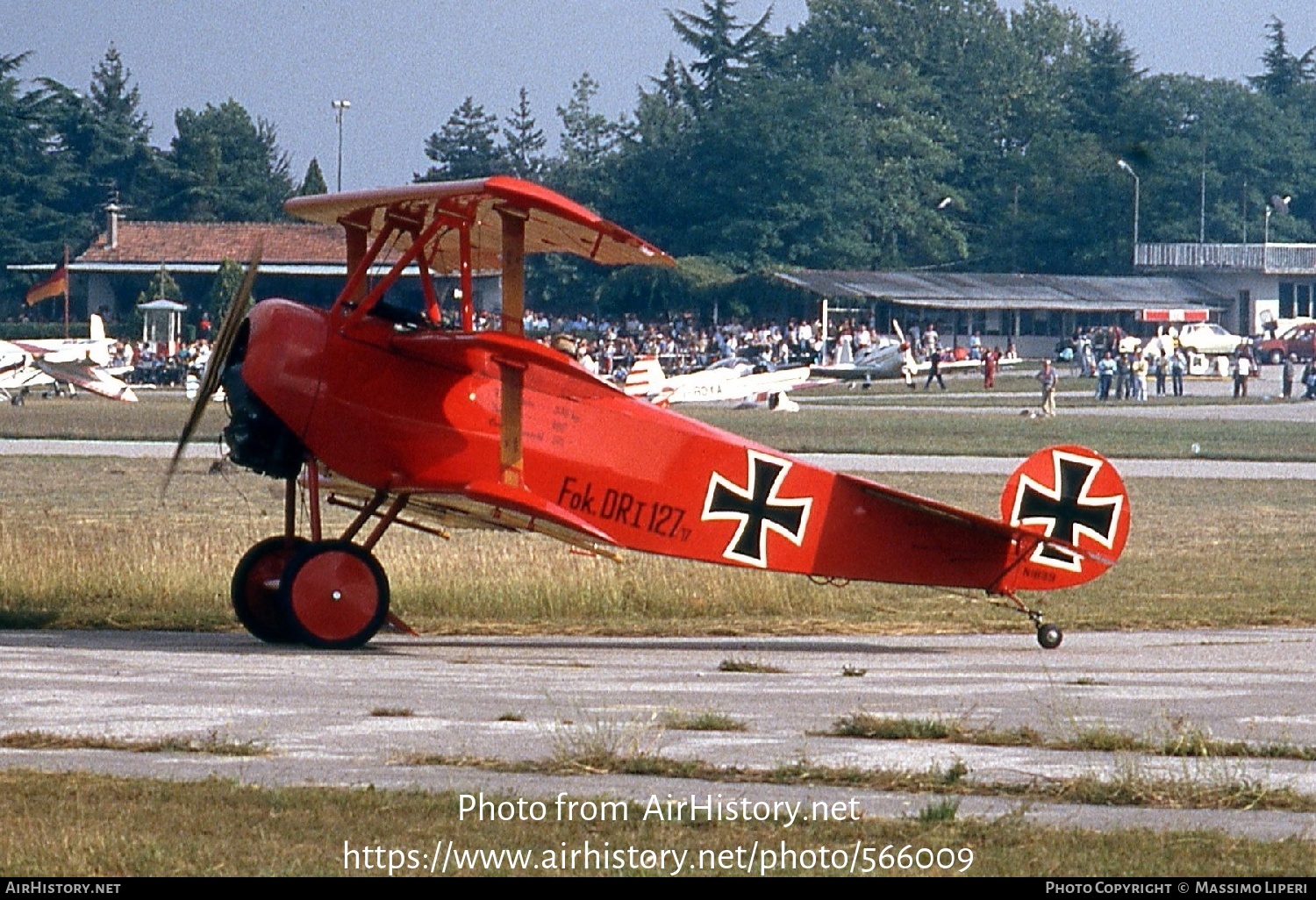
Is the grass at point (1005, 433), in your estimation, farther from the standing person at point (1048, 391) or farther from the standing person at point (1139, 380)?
the standing person at point (1139, 380)

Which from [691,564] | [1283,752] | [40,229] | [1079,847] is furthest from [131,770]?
[40,229]

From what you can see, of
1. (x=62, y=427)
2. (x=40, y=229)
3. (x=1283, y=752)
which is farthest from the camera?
(x=40, y=229)

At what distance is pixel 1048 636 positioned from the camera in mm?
13680

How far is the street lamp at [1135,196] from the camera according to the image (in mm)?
107312

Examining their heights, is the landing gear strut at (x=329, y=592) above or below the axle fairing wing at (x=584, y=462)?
below

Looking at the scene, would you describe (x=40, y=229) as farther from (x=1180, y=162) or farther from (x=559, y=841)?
(x=559, y=841)

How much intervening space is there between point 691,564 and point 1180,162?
10041 cm

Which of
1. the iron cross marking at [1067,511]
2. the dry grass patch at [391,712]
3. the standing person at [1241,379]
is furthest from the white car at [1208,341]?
the dry grass patch at [391,712]

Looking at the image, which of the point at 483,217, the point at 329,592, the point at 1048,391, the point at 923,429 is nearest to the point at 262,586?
the point at 329,592

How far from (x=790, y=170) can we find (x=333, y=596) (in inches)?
3950

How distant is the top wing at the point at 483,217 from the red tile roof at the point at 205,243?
236 ft

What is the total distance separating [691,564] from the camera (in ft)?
58.2

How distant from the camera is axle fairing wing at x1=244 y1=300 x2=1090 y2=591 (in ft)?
42.3

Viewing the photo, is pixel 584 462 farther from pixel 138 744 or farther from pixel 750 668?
pixel 138 744
